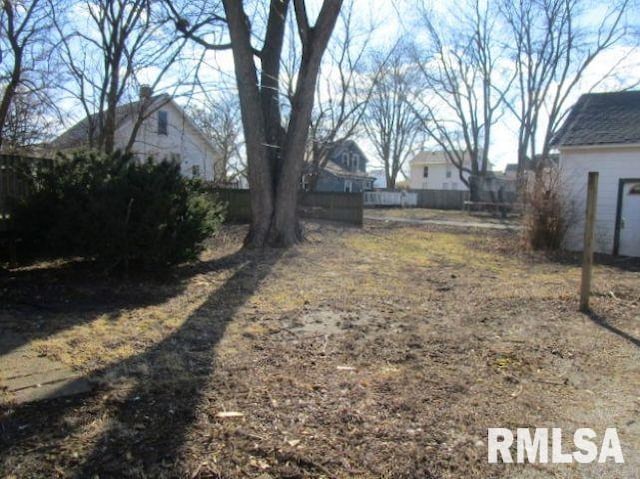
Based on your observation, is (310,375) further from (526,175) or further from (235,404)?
(526,175)

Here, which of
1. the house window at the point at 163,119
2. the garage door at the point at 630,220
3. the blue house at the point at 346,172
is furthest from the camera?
the blue house at the point at 346,172

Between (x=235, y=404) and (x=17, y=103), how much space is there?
12.6m

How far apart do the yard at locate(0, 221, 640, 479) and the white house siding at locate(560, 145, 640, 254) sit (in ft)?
18.8

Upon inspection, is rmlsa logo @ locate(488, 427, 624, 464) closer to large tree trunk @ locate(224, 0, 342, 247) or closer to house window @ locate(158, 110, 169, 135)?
large tree trunk @ locate(224, 0, 342, 247)

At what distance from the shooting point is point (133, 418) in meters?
3.19

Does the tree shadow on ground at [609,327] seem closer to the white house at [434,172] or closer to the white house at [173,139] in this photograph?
the white house at [173,139]

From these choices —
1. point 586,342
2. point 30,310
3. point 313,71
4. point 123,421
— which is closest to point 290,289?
point 30,310

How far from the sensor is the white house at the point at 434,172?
6556 cm

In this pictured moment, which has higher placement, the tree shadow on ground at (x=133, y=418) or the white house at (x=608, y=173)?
the white house at (x=608, y=173)

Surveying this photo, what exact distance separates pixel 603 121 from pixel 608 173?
1.98 m

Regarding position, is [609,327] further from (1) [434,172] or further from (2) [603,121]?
(1) [434,172]

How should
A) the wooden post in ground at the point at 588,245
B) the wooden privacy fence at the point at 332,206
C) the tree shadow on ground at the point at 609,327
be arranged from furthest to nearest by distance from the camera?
the wooden privacy fence at the point at 332,206 → the wooden post in ground at the point at 588,245 → the tree shadow on ground at the point at 609,327

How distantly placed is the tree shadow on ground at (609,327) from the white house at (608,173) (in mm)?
7997

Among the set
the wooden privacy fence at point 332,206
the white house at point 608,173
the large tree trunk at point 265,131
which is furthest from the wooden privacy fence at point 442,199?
the large tree trunk at point 265,131
